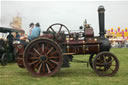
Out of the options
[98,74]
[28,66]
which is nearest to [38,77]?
[28,66]

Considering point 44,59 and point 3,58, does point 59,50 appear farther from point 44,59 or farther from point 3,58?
point 3,58

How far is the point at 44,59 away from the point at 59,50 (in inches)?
21.8

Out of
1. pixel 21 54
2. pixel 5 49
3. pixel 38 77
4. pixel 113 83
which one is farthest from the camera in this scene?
pixel 5 49

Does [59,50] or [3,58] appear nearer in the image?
[59,50]

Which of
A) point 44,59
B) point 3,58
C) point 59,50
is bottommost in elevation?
point 3,58

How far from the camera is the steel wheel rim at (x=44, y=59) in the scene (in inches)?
204

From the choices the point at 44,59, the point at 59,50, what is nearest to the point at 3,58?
the point at 44,59

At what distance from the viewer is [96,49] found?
560 centimetres

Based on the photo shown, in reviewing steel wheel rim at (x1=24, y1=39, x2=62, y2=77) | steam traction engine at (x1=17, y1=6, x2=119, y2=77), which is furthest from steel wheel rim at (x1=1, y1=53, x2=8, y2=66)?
steel wheel rim at (x1=24, y1=39, x2=62, y2=77)

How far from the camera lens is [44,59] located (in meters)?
5.20

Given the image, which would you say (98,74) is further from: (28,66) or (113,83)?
(28,66)

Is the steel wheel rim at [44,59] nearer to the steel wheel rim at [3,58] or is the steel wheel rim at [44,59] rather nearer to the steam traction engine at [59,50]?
the steam traction engine at [59,50]

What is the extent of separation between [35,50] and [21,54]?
1.93ft

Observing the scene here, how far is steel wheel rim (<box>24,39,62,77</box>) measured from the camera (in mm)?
5172
